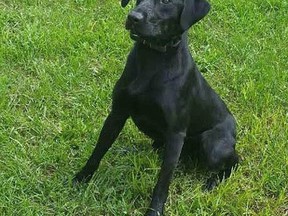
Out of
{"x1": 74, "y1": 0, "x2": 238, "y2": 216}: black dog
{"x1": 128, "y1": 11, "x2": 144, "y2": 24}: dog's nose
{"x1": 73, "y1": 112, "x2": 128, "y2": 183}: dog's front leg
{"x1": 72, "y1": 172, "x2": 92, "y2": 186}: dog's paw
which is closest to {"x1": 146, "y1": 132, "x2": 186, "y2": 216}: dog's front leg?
{"x1": 74, "y1": 0, "x2": 238, "y2": 216}: black dog

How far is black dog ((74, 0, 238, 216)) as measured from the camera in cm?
333

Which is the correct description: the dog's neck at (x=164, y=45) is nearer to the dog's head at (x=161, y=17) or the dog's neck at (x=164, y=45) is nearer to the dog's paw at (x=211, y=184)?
the dog's head at (x=161, y=17)

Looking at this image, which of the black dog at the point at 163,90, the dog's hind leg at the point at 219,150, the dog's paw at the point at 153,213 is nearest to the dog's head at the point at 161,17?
the black dog at the point at 163,90

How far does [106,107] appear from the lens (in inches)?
180

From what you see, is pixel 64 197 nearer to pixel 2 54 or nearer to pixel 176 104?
pixel 176 104

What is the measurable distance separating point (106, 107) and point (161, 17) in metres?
1.37

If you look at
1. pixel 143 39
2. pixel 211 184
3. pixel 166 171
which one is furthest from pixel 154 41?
pixel 211 184

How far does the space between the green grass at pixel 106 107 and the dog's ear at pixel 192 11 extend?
3.56ft

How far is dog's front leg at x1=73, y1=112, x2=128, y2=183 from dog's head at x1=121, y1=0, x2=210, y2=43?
1.98ft

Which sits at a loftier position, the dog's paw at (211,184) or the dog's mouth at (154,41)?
the dog's mouth at (154,41)

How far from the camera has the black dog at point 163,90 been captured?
131 inches

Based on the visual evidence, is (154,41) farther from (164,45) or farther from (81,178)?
(81,178)

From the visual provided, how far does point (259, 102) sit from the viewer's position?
15.7ft

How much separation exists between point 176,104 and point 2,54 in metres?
1.90
